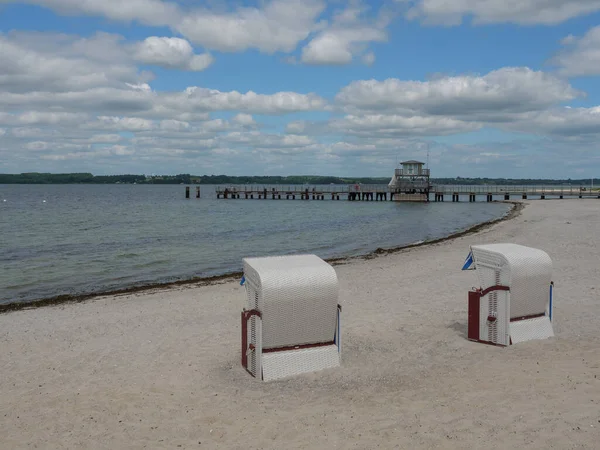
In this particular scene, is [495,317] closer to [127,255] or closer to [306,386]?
[306,386]

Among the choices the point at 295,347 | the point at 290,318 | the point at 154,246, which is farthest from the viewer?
the point at 154,246

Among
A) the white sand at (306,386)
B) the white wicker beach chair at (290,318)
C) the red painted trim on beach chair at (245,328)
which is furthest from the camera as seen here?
the red painted trim on beach chair at (245,328)

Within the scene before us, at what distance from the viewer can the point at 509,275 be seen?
860cm

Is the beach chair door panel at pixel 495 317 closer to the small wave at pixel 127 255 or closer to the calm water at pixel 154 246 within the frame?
the calm water at pixel 154 246

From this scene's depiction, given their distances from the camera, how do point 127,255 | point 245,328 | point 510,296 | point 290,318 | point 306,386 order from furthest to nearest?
1. point 127,255
2. point 510,296
3. point 245,328
4. point 290,318
5. point 306,386

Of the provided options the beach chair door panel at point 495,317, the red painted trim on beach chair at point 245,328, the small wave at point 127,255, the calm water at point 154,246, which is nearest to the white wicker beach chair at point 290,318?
the red painted trim on beach chair at point 245,328

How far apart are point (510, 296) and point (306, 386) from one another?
375cm

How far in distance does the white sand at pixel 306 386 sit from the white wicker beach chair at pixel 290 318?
293 millimetres

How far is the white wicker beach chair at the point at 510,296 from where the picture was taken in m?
8.69

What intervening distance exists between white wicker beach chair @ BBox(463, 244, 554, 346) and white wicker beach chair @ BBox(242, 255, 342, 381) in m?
2.68

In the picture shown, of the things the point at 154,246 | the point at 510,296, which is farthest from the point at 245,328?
the point at 154,246

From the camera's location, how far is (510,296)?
28.7 feet

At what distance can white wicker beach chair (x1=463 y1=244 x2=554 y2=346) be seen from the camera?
28.5 ft

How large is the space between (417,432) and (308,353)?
2.34 metres
